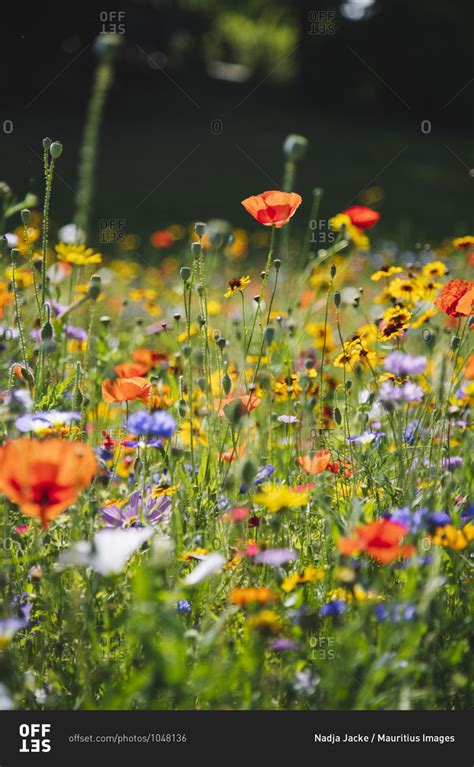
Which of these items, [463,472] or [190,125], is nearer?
[463,472]

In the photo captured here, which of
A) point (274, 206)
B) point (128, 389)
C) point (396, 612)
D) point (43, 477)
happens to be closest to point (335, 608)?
point (396, 612)

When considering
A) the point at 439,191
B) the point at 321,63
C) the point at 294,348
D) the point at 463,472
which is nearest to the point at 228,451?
the point at 294,348

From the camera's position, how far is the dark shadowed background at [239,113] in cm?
848

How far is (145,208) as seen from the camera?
311 inches

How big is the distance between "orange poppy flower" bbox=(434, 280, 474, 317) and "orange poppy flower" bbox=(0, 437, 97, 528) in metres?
0.69

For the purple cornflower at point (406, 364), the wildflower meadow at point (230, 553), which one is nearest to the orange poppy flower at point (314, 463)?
the wildflower meadow at point (230, 553)

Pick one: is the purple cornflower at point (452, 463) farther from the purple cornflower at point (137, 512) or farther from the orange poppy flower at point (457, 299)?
the purple cornflower at point (137, 512)

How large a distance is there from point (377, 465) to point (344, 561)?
1.66 ft

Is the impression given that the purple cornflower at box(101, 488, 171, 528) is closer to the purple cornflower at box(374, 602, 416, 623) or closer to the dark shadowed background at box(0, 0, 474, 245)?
the purple cornflower at box(374, 602, 416, 623)
